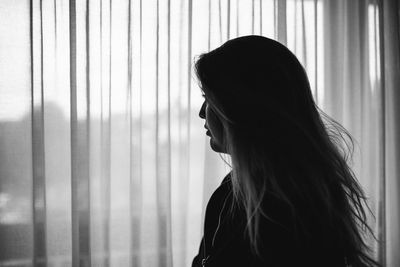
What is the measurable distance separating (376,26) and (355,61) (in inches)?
10.2

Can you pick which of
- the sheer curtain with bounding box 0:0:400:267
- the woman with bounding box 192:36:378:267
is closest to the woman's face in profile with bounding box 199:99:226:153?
the woman with bounding box 192:36:378:267

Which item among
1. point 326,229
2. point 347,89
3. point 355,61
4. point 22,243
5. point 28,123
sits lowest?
point 22,243

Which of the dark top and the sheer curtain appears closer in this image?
the dark top

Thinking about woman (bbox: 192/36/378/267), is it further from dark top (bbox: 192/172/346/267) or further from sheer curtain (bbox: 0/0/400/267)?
sheer curtain (bbox: 0/0/400/267)

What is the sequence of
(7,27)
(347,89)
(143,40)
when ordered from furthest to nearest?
(347,89), (143,40), (7,27)

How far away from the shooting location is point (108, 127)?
174 cm

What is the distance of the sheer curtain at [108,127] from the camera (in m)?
1.66

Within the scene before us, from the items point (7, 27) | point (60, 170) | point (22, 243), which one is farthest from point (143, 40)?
point (22, 243)

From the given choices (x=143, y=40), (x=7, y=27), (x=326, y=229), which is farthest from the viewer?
(x=143, y=40)

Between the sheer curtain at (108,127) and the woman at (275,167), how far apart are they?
1076 millimetres

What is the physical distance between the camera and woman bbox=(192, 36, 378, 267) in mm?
655

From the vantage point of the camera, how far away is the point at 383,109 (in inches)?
85.0

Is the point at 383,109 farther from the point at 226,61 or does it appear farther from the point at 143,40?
the point at 226,61

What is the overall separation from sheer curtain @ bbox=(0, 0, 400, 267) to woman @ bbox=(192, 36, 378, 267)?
108 centimetres
